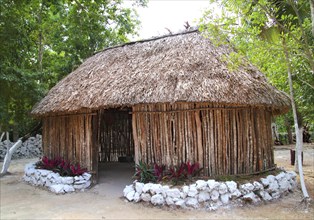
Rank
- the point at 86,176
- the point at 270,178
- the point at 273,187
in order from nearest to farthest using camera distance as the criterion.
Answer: the point at 273,187 < the point at 270,178 < the point at 86,176

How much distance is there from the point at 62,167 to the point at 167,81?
145 inches

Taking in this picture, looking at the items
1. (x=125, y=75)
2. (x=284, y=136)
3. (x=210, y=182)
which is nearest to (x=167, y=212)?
(x=210, y=182)

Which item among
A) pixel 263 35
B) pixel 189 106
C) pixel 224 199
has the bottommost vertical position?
pixel 224 199

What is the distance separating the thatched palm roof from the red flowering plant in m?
1.44

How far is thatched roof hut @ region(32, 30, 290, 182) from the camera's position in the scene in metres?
6.43

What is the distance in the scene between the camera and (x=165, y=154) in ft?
22.5

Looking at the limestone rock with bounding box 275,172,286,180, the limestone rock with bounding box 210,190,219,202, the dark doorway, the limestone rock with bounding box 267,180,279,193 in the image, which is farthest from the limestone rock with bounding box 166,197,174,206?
the dark doorway

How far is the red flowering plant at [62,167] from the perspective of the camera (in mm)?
7574

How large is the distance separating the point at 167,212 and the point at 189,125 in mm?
2005

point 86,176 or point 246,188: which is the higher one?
point 86,176

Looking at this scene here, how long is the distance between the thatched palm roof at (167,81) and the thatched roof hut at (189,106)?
0.02 metres

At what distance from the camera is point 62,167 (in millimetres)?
7816

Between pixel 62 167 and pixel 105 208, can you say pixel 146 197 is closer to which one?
pixel 105 208

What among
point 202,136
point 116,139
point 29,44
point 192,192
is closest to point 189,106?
point 202,136
